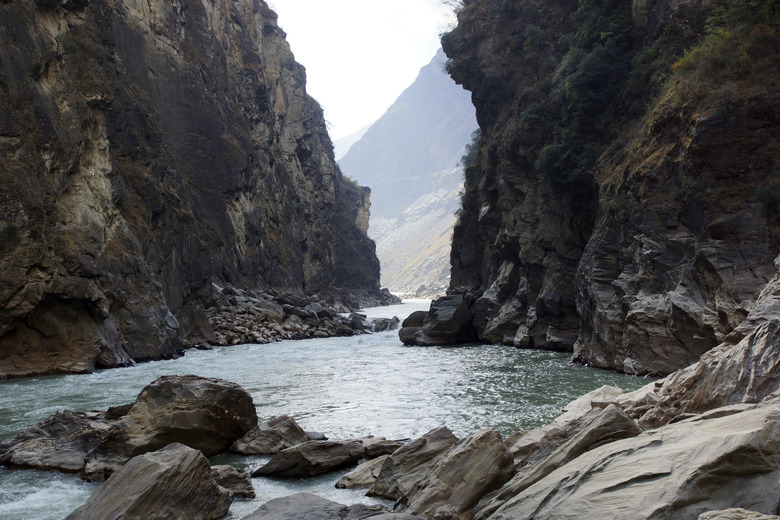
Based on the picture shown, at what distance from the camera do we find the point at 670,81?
1908 cm

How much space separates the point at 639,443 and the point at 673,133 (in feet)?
50.8

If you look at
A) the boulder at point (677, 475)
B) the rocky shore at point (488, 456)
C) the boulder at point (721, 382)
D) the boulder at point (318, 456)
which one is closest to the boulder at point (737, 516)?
the rocky shore at point (488, 456)

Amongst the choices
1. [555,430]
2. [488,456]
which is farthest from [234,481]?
[555,430]

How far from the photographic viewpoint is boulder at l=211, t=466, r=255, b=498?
6.93 metres

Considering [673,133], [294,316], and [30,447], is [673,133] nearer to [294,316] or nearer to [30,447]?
[30,447]

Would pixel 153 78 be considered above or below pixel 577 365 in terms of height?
above

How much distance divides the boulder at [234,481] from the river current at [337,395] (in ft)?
0.52

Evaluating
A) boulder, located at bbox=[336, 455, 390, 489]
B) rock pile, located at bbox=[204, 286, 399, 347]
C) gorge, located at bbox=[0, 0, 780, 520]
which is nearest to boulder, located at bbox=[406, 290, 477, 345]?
gorge, located at bbox=[0, 0, 780, 520]

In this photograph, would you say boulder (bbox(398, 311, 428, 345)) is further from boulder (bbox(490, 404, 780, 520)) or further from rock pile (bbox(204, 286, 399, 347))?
boulder (bbox(490, 404, 780, 520))

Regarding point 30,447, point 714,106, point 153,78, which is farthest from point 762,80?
point 153,78

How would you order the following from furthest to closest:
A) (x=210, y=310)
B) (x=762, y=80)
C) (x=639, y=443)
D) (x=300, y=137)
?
(x=300, y=137) → (x=210, y=310) → (x=762, y=80) → (x=639, y=443)

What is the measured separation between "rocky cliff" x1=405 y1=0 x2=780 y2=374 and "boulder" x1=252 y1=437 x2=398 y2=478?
360 inches

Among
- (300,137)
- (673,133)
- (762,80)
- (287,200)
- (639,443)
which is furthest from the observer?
(300,137)

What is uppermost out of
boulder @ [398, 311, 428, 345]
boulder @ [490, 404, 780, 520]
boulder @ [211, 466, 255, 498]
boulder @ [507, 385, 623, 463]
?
boulder @ [490, 404, 780, 520]
